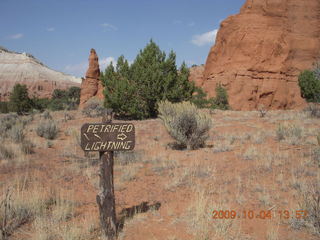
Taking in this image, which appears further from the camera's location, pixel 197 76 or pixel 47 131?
pixel 197 76

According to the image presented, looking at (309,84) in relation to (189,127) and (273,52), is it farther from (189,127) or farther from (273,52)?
(189,127)

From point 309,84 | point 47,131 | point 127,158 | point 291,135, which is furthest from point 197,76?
point 127,158

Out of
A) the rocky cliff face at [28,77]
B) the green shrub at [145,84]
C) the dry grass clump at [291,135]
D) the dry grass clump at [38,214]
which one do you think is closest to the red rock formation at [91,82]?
the green shrub at [145,84]

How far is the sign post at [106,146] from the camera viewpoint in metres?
3.04

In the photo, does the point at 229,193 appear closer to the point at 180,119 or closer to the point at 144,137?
the point at 180,119

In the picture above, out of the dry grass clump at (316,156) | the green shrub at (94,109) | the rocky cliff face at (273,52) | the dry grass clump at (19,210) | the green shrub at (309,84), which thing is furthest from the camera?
the rocky cliff face at (273,52)

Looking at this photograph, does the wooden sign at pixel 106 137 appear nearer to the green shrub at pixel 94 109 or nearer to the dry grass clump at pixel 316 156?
the dry grass clump at pixel 316 156

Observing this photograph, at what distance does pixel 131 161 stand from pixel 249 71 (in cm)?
2837

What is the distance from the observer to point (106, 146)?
3.07 m

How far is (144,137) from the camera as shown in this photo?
10516 millimetres

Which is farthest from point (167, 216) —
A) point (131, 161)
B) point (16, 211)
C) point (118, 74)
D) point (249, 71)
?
point (249, 71)

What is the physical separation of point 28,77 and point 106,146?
293ft

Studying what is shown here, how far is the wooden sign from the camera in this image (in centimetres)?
305

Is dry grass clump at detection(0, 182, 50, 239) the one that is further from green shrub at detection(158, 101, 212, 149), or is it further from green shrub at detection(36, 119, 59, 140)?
green shrub at detection(36, 119, 59, 140)
